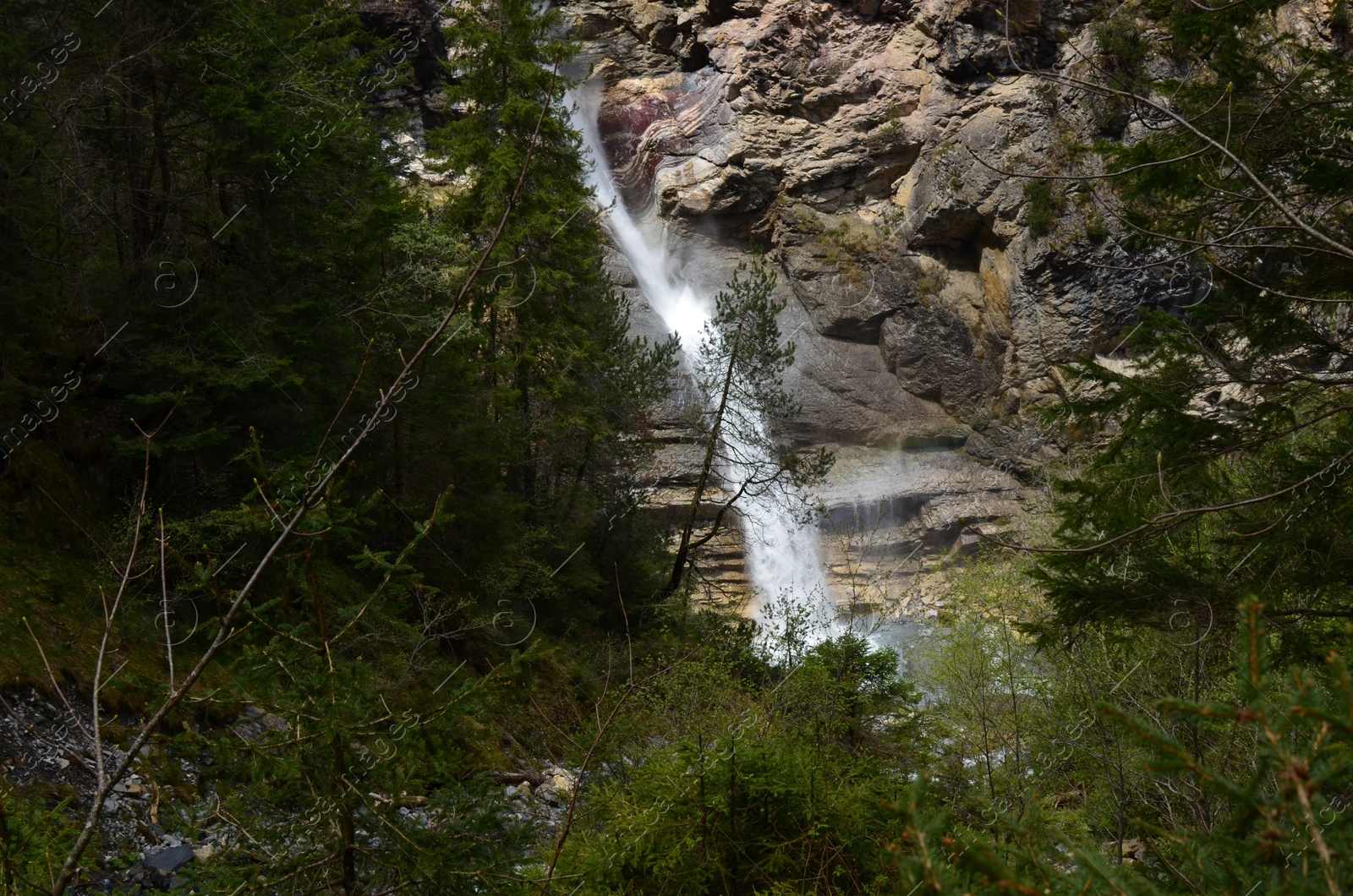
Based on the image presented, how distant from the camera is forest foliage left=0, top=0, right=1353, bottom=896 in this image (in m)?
2.52

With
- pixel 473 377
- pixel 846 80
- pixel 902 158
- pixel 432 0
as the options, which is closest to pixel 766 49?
pixel 846 80

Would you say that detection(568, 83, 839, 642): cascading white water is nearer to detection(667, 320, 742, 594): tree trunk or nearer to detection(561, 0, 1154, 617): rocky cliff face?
detection(561, 0, 1154, 617): rocky cliff face

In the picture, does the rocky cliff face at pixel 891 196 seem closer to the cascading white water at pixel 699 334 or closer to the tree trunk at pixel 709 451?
the cascading white water at pixel 699 334

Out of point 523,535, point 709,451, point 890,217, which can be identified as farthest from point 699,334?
point 523,535

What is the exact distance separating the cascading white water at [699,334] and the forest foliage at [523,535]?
7993mm

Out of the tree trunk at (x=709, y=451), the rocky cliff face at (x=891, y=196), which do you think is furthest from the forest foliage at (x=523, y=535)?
the rocky cliff face at (x=891, y=196)

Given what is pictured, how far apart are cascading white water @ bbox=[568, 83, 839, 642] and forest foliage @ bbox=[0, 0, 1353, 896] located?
26.2ft

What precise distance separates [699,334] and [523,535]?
15.2 m

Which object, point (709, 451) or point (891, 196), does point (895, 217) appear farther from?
point (709, 451)

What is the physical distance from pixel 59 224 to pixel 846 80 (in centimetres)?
2750

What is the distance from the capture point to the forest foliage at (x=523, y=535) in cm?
252

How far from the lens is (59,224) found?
357 inches

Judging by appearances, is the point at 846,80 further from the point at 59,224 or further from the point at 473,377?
the point at 59,224

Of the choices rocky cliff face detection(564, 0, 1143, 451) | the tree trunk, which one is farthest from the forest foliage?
rocky cliff face detection(564, 0, 1143, 451)
